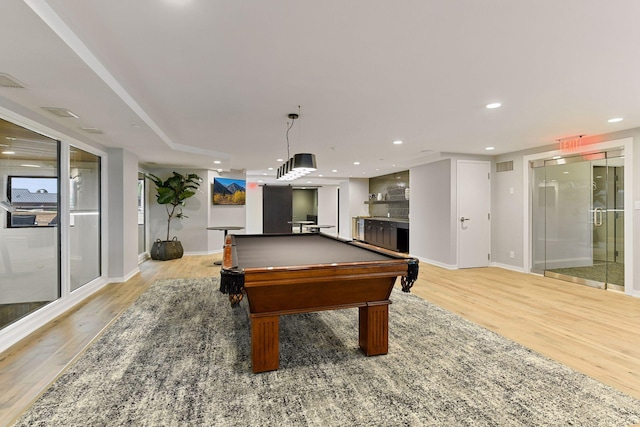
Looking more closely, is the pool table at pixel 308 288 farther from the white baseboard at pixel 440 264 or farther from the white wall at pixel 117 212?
the white baseboard at pixel 440 264

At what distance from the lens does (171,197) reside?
7.10 metres

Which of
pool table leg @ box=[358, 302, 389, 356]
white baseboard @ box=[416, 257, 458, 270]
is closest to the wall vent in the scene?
pool table leg @ box=[358, 302, 389, 356]

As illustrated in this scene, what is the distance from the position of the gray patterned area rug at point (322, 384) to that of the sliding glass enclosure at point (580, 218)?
125 inches

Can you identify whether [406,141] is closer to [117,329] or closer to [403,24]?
[403,24]

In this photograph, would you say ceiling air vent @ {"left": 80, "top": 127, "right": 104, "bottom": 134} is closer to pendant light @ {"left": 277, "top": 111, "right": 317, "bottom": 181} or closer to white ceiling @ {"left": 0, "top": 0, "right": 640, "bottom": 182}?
A: white ceiling @ {"left": 0, "top": 0, "right": 640, "bottom": 182}

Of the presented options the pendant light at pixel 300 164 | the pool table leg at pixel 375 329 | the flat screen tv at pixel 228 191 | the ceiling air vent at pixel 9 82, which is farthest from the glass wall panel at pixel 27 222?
the flat screen tv at pixel 228 191

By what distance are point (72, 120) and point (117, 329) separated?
90.1 inches

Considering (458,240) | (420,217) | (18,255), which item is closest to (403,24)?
(18,255)

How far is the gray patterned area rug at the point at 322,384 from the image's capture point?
1.83m

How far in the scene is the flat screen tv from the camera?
8305mm

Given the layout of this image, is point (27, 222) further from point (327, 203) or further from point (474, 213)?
point (327, 203)

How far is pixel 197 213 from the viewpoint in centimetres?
796

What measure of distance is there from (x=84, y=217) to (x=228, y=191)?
4.15 m

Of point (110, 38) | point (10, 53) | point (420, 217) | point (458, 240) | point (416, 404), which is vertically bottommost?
point (416, 404)
